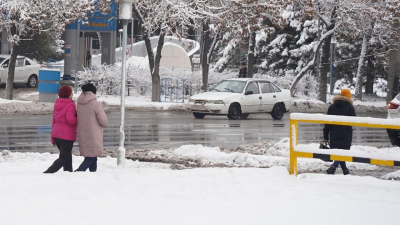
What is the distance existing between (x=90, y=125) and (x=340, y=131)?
3.83 meters

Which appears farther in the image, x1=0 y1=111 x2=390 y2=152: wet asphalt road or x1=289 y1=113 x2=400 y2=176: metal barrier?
x1=0 y1=111 x2=390 y2=152: wet asphalt road

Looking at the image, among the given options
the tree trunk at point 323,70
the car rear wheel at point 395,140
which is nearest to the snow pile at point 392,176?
the car rear wheel at point 395,140

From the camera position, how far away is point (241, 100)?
968 inches

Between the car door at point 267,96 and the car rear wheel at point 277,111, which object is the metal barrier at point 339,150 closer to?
the car door at point 267,96

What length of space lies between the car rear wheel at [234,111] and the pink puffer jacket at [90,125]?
1417 centimetres

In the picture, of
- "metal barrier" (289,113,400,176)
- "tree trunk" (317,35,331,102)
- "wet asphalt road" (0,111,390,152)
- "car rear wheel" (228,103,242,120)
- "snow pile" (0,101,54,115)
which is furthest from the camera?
"tree trunk" (317,35,331,102)

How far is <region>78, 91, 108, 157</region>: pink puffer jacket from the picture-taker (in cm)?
1017

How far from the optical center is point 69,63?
32.2m

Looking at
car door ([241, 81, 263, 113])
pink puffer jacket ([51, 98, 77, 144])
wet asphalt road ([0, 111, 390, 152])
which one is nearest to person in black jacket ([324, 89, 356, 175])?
pink puffer jacket ([51, 98, 77, 144])

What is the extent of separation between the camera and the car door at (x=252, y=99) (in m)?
24.8

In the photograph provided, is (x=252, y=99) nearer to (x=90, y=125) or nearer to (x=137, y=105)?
(x=137, y=105)

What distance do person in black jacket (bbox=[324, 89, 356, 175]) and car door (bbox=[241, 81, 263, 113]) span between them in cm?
1276

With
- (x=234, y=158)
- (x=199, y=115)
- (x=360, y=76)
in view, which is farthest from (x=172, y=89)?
(x=234, y=158)

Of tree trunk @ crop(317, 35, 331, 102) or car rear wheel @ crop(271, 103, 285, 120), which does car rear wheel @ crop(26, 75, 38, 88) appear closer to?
tree trunk @ crop(317, 35, 331, 102)
